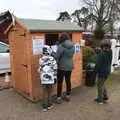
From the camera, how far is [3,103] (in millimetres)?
6469

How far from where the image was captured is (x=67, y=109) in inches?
235

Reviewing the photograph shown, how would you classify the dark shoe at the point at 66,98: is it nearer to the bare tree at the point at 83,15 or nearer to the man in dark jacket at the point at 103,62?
the man in dark jacket at the point at 103,62

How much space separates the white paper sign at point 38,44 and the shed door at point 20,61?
0.84ft

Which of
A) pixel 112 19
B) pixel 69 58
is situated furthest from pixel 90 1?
pixel 69 58

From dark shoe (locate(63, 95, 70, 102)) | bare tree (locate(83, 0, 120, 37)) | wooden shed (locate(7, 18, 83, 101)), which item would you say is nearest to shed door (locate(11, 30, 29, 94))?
wooden shed (locate(7, 18, 83, 101))

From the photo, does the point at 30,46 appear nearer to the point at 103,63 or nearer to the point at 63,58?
the point at 63,58

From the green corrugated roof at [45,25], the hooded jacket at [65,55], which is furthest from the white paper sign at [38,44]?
the hooded jacket at [65,55]

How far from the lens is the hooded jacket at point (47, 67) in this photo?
584 cm

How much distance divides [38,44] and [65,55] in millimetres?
805

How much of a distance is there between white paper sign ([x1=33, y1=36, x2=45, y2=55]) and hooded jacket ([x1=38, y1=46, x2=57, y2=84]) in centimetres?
44

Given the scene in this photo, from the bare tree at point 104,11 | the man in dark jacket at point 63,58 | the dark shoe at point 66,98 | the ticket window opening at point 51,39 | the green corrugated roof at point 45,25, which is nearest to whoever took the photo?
the man in dark jacket at point 63,58

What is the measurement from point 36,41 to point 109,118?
2741 millimetres

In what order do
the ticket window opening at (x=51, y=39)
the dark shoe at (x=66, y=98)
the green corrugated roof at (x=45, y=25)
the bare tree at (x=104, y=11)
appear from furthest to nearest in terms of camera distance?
the bare tree at (x=104, y=11) → the ticket window opening at (x=51, y=39) → the dark shoe at (x=66, y=98) → the green corrugated roof at (x=45, y=25)

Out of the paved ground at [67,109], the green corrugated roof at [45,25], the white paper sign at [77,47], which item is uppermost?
the green corrugated roof at [45,25]
